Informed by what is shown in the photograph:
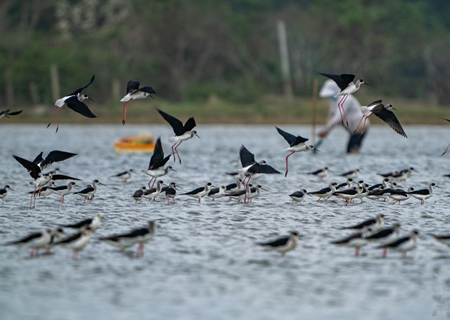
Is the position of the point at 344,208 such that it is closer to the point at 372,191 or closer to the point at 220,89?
the point at 372,191

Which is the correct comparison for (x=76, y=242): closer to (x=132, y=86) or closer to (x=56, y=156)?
(x=56, y=156)

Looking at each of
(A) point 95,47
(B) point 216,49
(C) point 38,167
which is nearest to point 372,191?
(C) point 38,167

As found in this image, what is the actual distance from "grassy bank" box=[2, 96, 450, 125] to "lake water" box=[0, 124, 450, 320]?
25.0 metres

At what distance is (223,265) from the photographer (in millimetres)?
9656

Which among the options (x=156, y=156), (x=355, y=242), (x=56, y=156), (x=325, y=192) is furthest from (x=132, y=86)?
(x=355, y=242)

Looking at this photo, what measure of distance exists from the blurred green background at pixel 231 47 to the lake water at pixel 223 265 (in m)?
30.8

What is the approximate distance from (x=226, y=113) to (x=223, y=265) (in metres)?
35.5

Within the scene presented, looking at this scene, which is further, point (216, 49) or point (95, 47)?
point (216, 49)

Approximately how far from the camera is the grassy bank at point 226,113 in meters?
43.1

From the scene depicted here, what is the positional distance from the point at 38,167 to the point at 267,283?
237 inches

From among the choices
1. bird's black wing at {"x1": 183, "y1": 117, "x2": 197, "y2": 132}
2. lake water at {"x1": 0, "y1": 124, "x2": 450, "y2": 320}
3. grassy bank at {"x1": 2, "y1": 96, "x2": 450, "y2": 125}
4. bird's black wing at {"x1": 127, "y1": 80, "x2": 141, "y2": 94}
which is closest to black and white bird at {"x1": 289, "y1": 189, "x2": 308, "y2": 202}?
lake water at {"x1": 0, "y1": 124, "x2": 450, "y2": 320}

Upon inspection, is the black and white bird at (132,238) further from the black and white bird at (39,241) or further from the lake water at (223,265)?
the black and white bird at (39,241)

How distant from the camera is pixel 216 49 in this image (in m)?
56.5

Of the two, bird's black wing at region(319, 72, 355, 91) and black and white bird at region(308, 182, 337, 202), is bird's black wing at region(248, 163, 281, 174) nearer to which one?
black and white bird at region(308, 182, 337, 202)
